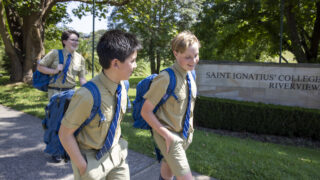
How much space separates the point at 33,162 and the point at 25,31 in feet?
34.6

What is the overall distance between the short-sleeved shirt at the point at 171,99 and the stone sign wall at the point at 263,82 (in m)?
5.44

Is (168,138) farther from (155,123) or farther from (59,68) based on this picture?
(59,68)

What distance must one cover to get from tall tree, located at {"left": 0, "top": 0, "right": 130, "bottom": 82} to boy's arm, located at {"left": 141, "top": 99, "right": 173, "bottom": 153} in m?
9.20

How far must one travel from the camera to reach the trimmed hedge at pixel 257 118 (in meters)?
6.44

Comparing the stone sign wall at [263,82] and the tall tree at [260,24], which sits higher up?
the tall tree at [260,24]

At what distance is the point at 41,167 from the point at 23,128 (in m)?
2.27

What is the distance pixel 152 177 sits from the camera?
3.32m

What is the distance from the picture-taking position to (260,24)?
13.5m

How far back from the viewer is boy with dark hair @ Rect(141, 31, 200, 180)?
6.72 ft

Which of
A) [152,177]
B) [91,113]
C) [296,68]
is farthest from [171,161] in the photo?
[296,68]

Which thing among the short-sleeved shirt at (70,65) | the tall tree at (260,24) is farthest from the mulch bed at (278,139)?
the tall tree at (260,24)

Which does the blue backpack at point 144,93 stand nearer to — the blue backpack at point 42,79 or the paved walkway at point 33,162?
the paved walkway at point 33,162

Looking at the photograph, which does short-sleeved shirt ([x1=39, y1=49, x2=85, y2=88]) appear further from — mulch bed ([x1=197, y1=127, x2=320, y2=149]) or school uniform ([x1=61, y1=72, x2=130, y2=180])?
mulch bed ([x1=197, y1=127, x2=320, y2=149])

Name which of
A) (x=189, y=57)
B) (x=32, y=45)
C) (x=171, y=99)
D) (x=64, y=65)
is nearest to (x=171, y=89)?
(x=171, y=99)
